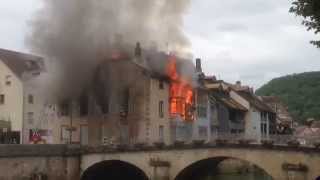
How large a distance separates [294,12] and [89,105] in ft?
152

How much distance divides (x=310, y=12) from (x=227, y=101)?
2631 inches

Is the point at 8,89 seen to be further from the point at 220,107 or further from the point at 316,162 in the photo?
the point at 316,162

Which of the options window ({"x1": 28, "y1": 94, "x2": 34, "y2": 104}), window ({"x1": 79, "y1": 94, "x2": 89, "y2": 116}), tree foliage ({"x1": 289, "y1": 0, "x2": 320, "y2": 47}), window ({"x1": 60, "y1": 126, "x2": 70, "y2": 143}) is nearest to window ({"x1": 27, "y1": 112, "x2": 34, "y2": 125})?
window ({"x1": 28, "y1": 94, "x2": 34, "y2": 104})

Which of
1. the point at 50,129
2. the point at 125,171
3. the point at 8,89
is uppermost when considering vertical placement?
the point at 8,89

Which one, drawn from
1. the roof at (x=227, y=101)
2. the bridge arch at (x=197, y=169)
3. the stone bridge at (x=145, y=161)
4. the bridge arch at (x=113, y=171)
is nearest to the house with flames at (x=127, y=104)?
the bridge arch at (x=113, y=171)

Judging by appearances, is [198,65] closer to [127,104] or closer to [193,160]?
[127,104]

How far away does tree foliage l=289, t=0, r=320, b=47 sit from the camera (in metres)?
26.3

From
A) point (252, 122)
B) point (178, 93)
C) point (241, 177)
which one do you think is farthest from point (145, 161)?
point (252, 122)

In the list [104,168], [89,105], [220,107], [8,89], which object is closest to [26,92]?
[8,89]

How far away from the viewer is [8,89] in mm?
78938

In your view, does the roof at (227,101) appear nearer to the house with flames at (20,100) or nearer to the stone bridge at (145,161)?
the house with flames at (20,100)

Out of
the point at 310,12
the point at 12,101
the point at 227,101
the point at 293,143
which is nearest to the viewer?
the point at 310,12

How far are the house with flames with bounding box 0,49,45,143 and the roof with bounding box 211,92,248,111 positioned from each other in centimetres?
2527

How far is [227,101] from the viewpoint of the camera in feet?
306
